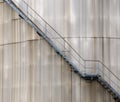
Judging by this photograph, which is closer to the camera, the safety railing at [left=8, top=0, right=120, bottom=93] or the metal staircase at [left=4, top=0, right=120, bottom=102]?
the metal staircase at [left=4, top=0, right=120, bottom=102]

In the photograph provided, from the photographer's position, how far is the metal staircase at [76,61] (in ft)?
83.7

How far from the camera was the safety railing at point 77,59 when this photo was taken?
2575cm

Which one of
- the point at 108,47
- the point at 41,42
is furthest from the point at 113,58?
the point at 41,42

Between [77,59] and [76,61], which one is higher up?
[77,59]

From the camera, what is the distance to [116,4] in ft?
86.2

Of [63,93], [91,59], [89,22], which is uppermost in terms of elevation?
[89,22]

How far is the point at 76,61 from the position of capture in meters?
25.8

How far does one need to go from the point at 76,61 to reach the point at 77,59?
14 cm

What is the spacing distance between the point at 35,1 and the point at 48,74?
479 centimetres

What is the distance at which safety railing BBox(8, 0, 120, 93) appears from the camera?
2575cm

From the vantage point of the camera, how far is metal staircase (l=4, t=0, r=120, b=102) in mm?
25500

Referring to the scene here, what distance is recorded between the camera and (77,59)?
25.8 meters

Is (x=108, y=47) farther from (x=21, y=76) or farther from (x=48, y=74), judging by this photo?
(x=21, y=76)

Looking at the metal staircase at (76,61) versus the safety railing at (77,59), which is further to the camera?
the safety railing at (77,59)
